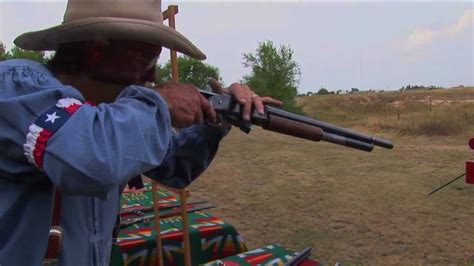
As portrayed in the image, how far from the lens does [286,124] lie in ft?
6.20

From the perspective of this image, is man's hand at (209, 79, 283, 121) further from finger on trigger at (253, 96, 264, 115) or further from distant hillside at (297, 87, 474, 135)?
distant hillside at (297, 87, 474, 135)

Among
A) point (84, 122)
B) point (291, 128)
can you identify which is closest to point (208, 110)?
point (291, 128)

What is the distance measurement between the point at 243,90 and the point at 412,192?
6978 millimetres

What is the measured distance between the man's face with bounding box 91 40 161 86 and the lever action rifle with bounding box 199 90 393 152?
0.24m

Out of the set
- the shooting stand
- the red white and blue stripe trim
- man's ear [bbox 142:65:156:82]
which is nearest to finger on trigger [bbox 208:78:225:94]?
man's ear [bbox 142:65:156:82]

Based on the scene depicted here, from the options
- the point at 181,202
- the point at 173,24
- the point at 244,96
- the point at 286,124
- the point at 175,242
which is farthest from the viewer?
the point at 175,242

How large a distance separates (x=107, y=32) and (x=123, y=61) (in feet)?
0.39

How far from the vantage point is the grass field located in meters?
5.70

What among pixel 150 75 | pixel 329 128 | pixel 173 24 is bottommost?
pixel 329 128

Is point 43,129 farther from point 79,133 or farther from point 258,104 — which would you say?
point 258,104

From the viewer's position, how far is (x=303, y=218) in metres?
6.91

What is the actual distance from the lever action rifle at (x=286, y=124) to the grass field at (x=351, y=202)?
3.54 m

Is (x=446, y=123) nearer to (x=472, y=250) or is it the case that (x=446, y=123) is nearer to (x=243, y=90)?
(x=472, y=250)

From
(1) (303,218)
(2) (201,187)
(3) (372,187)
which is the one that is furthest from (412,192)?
(2) (201,187)
